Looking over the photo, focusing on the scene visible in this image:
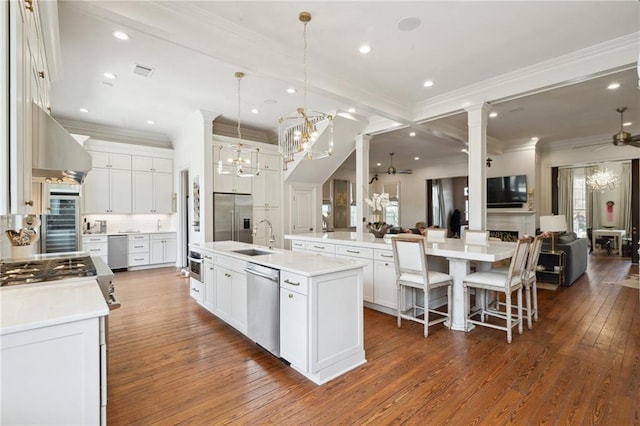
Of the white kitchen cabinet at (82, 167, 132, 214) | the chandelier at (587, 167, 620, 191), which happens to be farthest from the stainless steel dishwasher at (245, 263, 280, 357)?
the chandelier at (587, 167, 620, 191)

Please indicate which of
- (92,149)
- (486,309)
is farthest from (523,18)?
(92,149)

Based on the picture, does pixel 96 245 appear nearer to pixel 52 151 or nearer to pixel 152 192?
pixel 152 192

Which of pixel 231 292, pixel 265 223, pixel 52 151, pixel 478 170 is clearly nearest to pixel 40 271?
pixel 52 151

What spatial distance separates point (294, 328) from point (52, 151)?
6.96 ft

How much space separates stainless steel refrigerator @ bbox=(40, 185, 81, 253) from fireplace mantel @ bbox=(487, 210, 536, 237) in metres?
9.88

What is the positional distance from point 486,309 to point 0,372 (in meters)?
4.12

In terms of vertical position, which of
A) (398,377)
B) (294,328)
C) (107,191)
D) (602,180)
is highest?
(602,180)

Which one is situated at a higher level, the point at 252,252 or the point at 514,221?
the point at 514,221

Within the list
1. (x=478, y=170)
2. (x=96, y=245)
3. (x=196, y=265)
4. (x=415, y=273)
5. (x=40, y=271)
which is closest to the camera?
(x=40, y=271)

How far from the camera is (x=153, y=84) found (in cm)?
446

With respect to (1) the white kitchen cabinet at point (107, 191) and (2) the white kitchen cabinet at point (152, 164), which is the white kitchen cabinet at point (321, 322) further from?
(2) the white kitchen cabinet at point (152, 164)

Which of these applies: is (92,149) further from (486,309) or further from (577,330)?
(577,330)

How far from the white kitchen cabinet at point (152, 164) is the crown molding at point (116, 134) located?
492 mm

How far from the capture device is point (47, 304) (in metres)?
1.50
